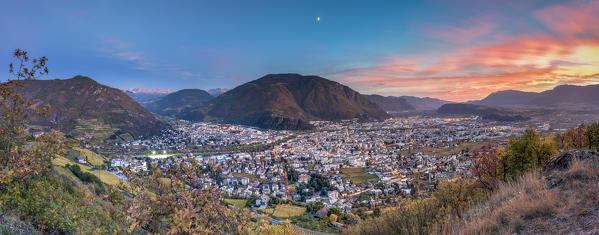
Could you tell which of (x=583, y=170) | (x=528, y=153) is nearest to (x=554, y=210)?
(x=583, y=170)

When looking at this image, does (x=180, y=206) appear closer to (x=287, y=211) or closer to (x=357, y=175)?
(x=287, y=211)

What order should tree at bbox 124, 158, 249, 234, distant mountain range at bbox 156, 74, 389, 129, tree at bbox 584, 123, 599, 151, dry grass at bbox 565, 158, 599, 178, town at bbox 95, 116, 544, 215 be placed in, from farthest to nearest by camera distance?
1. distant mountain range at bbox 156, 74, 389, 129
2. town at bbox 95, 116, 544, 215
3. tree at bbox 584, 123, 599, 151
4. dry grass at bbox 565, 158, 599, 178
5. tree at bbox 124, 158, 249, 234

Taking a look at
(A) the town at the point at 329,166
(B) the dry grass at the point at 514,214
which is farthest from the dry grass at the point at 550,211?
(A) the town at the point at 329,166

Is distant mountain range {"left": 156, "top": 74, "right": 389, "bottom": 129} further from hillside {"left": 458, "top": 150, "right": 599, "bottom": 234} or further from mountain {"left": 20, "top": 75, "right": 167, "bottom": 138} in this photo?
hillside {"left": 458, "top": 150, "right": 599, "bottom": 234}

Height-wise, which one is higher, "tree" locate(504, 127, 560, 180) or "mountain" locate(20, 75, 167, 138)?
"mountain" locate(20, 75, 167, 138)

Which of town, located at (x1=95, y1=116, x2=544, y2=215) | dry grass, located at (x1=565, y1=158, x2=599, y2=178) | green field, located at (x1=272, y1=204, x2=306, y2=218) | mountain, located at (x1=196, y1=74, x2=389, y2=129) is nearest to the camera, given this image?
dry grass, located at (x1=565, y1=158, x2=599, y2=178)

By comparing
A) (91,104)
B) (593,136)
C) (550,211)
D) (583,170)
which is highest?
(91,104)

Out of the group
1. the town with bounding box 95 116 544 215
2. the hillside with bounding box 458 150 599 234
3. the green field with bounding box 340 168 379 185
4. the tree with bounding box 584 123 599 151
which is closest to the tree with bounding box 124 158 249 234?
the hillside with bounding box 458 150 599 234
